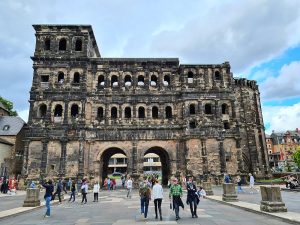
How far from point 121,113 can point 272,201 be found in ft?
76.0

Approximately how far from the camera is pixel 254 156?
38.4 meters

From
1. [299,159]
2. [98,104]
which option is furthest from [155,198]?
[299,159]

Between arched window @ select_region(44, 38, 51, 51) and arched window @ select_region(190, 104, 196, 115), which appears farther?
arched window @ select_region(44, 38, 51, 51)

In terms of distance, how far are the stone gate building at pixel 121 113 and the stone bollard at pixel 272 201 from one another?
19303 mm

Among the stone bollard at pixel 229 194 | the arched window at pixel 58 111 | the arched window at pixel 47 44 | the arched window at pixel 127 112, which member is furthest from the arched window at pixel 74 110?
the stone bollard at pixel 229 194

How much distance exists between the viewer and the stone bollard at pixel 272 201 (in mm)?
10844

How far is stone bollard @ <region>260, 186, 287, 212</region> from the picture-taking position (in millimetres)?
10844

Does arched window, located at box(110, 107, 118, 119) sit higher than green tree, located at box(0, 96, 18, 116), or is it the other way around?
green tree, located at box(0, 96, 18, 116)

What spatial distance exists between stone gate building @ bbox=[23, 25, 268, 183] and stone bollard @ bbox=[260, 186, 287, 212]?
1930cm

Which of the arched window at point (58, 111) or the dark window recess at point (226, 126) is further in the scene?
the dark window recess at point (226, 126)

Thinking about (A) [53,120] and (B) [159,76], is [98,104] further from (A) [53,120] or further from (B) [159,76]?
(B) [159,76]

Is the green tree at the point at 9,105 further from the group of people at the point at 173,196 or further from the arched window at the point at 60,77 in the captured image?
the group of people at the point at 173,196

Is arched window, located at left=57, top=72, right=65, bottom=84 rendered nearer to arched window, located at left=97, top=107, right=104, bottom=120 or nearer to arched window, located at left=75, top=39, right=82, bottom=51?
arched window, located at left=75, top=39, right=82, bottom=51

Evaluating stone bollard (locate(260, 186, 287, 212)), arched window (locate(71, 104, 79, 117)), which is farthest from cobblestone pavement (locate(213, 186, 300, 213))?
arched window (locate(71, 104, 79, 117))
